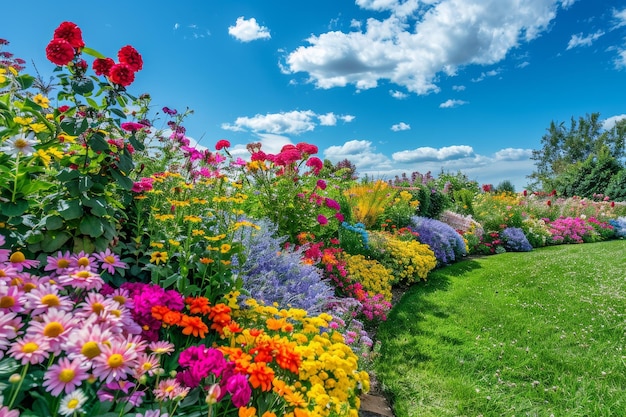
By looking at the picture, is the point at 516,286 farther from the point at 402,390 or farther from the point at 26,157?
the point at 26,157

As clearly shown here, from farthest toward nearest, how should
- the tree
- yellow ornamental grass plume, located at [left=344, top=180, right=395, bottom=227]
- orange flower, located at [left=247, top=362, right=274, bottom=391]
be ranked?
the tree
yellow ornamental grass plume, located at [left=344, top=180, right=395, bottom=227]
orange flower, located at [left=247, top=362, right=274, bottom=391]

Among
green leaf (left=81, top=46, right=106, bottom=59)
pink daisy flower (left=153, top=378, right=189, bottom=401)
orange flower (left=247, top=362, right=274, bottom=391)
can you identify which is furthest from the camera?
green leaf (left=81, top=46, right=106, bottom=59)

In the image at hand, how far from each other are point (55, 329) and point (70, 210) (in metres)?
1.20

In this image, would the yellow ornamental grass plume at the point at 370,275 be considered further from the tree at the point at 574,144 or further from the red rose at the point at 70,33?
the tree at the point at 574,144

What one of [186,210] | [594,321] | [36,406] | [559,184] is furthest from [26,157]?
[559,184]

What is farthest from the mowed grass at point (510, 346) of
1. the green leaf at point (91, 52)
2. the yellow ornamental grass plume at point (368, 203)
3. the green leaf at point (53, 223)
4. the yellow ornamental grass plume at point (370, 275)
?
the green leaf at point (91, 52)

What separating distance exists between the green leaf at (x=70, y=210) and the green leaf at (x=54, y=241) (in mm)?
147

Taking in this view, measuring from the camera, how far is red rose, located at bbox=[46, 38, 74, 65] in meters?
2.08

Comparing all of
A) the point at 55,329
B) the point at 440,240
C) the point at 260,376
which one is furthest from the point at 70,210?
the point at 440,240

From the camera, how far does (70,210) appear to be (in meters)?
2.09

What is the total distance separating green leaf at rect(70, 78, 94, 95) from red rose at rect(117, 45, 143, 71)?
23 centimetres

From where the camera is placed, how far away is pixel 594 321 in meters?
4.35

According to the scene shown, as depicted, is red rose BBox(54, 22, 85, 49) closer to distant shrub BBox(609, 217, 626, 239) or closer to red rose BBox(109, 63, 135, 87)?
red rose BBox(109, 63, 135, 87)

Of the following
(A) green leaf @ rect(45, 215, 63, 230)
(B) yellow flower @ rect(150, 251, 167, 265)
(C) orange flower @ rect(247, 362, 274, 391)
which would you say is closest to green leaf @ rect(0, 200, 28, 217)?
(A) green leaf @ rect(45, 215, 63, 230)
